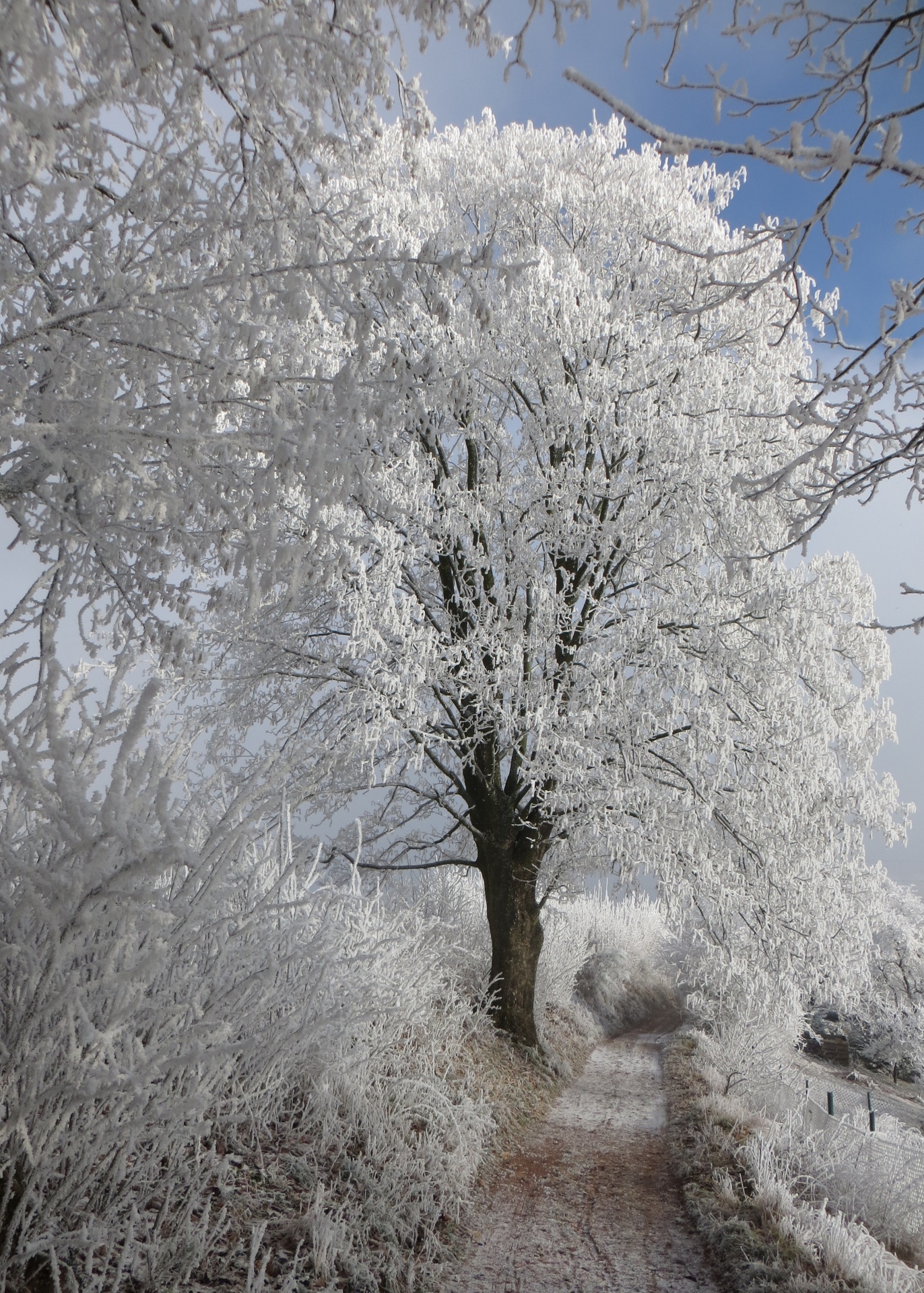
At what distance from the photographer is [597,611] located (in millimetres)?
6984

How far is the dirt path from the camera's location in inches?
151

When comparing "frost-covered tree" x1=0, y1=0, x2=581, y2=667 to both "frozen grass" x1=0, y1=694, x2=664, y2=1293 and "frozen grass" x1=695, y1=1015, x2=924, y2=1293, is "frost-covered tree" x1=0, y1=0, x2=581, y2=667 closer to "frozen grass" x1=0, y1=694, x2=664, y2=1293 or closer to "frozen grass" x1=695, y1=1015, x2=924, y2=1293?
"frozen grass" x1=0, y1=694, x2=664, y2=1293

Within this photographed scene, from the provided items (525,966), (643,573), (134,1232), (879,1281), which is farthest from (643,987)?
(134,1232)

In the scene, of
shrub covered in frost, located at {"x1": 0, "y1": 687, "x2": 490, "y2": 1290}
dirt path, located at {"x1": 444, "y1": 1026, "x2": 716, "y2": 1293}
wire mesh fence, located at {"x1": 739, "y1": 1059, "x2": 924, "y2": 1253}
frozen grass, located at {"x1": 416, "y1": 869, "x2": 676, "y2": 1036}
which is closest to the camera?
shrub covered in frost, located at {"x1": 0, "y1": 687, "x2": 490, "y2": 1290}

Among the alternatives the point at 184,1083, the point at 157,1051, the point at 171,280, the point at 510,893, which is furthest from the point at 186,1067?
the point at 510,893

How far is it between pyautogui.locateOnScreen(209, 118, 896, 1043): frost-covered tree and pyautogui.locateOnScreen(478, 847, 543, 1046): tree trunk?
0.03 metres

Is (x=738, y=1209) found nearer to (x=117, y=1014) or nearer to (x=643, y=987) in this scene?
(x=117, y=1014)

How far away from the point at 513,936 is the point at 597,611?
11.3 ft

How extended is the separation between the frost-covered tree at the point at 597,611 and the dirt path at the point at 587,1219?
1.68 meters

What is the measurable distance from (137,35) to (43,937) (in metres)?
2.67

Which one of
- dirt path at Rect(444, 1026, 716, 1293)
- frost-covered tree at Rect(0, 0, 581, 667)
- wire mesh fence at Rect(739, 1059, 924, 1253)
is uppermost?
frost-covered tree at Rect(0, 0, 581, 667)

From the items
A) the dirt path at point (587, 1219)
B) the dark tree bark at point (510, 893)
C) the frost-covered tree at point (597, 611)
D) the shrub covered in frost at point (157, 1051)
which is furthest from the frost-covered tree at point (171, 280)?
the dark tree bark at point (510, 893)

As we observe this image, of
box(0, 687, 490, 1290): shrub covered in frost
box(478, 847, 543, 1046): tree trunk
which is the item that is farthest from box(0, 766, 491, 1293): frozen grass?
box(478, 847, 543, 1046): tree trunk

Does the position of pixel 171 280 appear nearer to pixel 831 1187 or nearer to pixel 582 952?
pixel 831 1187
